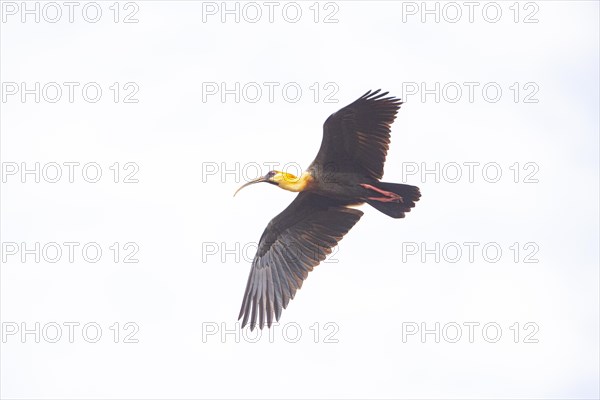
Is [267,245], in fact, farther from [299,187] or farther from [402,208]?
[402,208]

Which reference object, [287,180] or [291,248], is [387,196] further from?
[291,248]

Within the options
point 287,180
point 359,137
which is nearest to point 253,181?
point 287,180

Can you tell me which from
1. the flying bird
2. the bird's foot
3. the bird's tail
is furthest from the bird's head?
the bird's tail

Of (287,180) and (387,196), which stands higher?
(287,180)

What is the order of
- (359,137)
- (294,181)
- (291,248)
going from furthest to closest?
(291,248) < (294,181) < (359,137)

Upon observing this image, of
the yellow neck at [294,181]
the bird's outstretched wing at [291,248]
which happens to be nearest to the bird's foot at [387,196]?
the yellow neck at [294,181]

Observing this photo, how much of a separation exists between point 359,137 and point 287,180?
4.86 feet

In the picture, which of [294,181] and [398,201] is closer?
[398,201]

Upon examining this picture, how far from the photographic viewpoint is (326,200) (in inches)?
739

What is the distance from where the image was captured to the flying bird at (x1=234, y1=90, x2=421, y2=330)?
17156 millimetres

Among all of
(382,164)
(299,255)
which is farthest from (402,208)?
(299,255)

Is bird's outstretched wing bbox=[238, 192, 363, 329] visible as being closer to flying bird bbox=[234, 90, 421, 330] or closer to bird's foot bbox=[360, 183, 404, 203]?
flying bird bbox=[234, 90, 421, 330]

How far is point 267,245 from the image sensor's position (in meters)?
19.2

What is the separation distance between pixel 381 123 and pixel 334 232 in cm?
248
